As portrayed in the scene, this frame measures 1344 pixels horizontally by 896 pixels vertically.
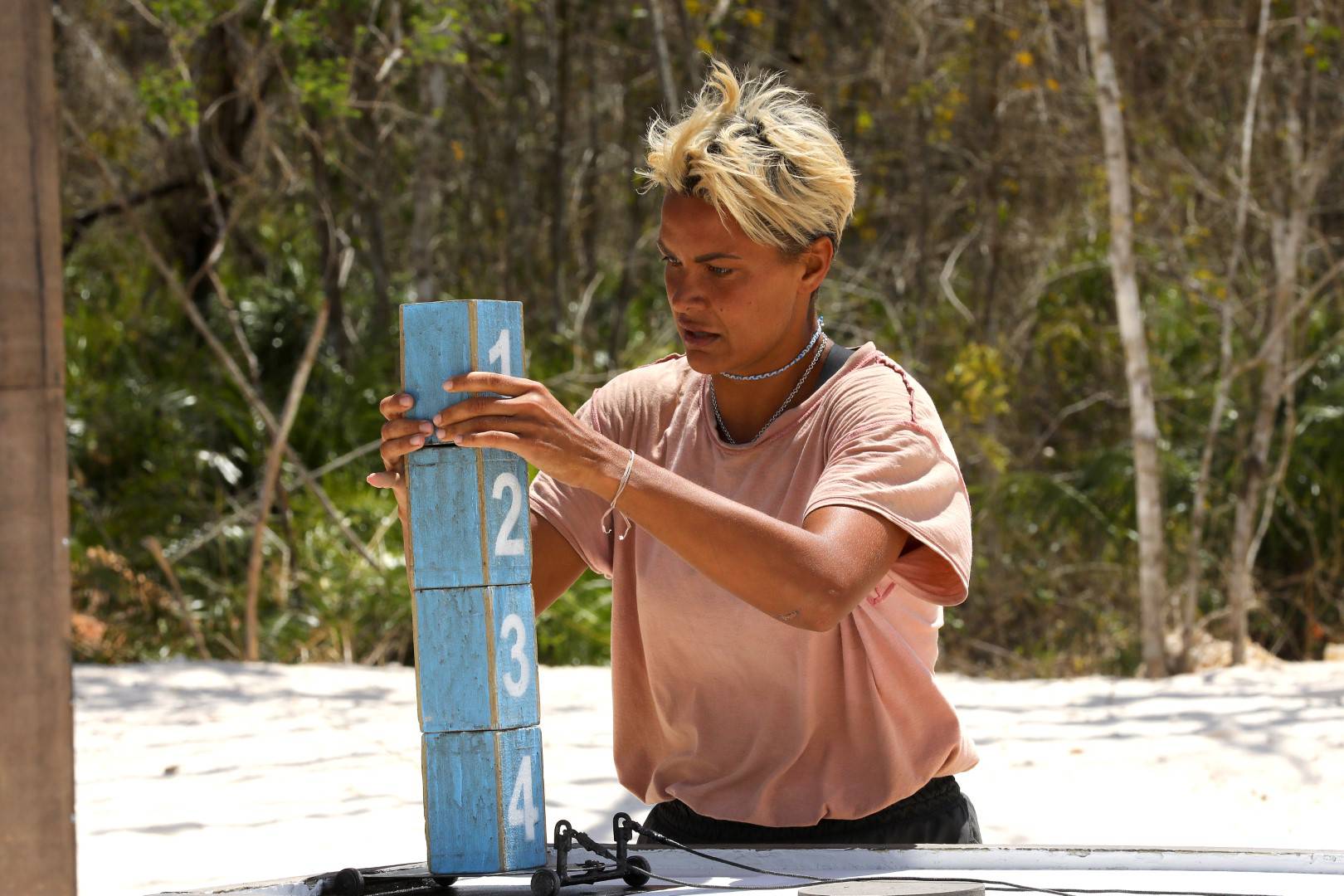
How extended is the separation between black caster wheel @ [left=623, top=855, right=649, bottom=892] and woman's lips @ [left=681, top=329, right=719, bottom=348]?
0.62m

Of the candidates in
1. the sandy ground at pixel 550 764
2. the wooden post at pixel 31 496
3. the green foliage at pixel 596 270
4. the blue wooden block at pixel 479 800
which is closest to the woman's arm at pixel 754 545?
the blue wooden block at pixel 479 800

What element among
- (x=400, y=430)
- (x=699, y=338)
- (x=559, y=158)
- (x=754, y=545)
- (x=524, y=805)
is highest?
(x=559, y=158)

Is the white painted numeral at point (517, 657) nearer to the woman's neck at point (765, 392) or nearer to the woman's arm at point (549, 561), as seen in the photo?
the woman's arm at point (549, 561)

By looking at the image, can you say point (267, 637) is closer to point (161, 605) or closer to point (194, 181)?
point (161, 605)

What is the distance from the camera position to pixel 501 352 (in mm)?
1500

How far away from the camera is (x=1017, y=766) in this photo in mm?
4812

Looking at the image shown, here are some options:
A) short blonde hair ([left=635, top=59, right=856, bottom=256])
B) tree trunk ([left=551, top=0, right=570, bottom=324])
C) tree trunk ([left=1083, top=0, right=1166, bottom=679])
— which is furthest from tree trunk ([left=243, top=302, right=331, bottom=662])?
short blonde hair ([left=635, top=59, right=856, bottom=256])

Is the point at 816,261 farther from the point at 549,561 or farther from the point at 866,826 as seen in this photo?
the point at 866,826

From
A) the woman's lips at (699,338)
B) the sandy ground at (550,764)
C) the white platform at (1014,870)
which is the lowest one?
the sandy ground at (550,764)

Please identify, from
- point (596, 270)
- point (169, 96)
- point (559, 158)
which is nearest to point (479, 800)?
point (169, 96)

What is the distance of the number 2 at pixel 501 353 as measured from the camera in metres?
1.49

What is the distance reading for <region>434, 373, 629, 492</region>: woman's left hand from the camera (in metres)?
1.44

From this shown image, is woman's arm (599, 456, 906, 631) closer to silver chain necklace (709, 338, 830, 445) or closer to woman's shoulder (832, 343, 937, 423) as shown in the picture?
woman's shoulder (832, 343, 937, 423)

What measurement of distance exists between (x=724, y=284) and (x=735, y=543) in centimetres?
41
